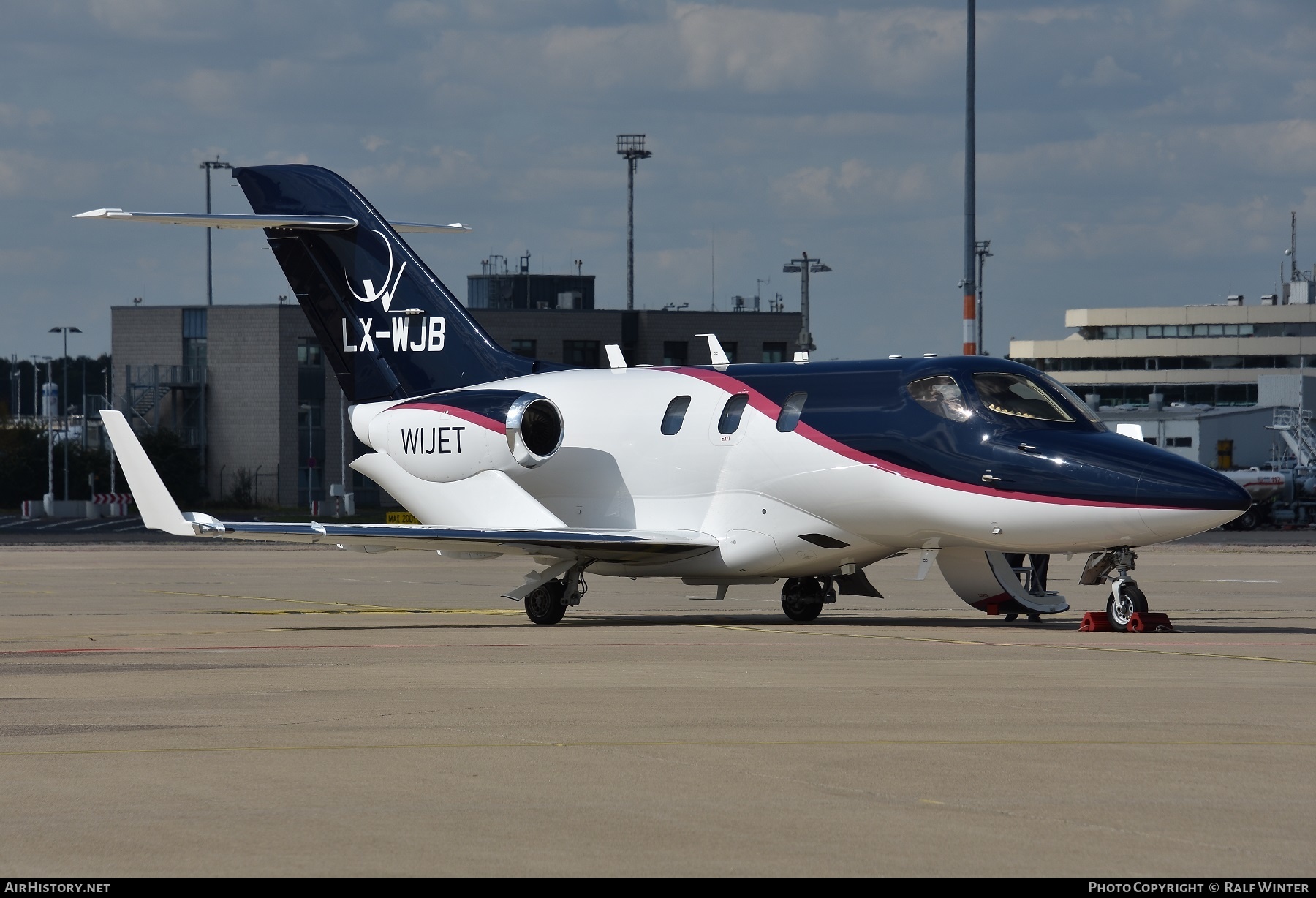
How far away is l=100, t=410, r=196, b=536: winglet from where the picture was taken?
2230 cm

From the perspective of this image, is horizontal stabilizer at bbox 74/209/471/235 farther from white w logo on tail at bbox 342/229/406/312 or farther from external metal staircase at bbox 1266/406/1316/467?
external metal staircase at bbox 1266/406/1316/467

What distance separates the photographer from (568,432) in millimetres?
25891

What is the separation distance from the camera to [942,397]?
73.0 ft

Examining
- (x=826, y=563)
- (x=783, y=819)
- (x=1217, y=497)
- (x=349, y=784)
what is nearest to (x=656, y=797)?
(x=783, y=819)

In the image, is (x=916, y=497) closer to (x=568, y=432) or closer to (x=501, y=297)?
(x=568, y=432)

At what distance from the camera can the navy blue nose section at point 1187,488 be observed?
1992 centimetres

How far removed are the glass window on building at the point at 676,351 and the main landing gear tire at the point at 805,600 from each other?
276ft

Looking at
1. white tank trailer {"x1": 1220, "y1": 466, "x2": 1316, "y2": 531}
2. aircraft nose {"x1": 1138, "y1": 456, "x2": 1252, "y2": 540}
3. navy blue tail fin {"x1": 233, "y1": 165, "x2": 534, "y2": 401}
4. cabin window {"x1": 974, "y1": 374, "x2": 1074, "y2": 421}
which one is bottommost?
white tank trailer {"x1": 1220, "y1": 466, "x2": 1316, "y2": 531}

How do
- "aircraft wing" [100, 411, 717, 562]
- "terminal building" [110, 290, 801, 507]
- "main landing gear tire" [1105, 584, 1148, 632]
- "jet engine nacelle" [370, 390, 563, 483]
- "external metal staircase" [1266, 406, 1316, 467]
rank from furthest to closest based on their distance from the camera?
1. "terminal building" [110, 290, 801, 507]
2. "external metal staircase" [1266, 406, 1316, 467]
3. "jet engine nacelle" [370, 390, 563, 483]
4. "aircraft wing" [100, 411, 717, 562]
5. "main landing gear tire" [1105, 584, 1148, 632]

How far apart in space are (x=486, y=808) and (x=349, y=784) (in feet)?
3.74

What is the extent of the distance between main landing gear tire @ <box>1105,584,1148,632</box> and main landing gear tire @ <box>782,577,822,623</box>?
4.33 m

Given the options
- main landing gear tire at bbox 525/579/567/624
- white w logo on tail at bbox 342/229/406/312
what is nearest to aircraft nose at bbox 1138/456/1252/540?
main landing gear tire at bbox 525/579/567/624

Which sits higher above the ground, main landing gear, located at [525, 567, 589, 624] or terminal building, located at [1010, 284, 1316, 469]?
terminal building, located at [1010, 284, 1316, 469]

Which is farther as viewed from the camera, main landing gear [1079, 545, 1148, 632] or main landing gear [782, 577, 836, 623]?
main landing gear [782, 577, 836, 623]
